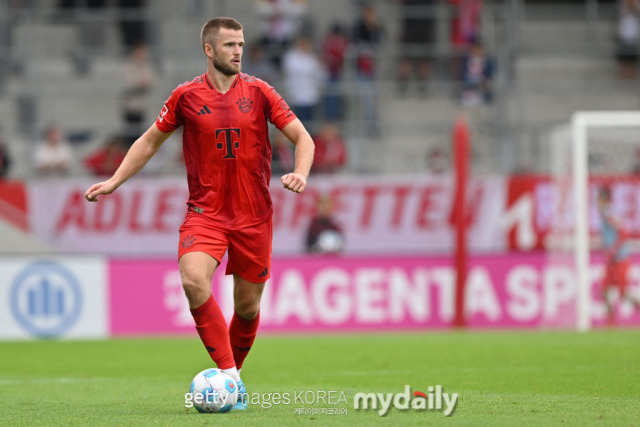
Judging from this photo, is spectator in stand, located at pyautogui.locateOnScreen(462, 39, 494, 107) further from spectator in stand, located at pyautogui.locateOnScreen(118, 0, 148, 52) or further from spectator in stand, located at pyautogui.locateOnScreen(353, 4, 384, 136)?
spectator in stand, located at pyautogui.locateOnScreen(118, 0, 148, 52)

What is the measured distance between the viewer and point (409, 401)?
274 inches

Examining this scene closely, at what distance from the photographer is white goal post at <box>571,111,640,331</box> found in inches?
616

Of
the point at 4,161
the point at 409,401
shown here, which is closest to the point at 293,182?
the point at 409,401

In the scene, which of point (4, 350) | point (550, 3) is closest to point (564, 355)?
point (4, 350)

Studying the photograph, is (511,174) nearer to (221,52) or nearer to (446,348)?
(446,348)

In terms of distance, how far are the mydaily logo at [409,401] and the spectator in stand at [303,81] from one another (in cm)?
1263

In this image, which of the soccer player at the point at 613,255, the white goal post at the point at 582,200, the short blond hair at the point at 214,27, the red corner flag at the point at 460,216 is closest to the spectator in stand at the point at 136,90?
the red corner flag at the point at 460,216

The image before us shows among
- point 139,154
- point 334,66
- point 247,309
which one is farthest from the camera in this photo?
point 334,66

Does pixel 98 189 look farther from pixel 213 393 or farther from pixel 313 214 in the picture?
pixel 313 214

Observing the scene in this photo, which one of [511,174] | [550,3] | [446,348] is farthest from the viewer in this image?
[550,3]

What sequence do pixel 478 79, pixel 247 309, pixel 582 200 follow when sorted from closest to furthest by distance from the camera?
1. pixel 247 309
2. pixel 582 200
3. pixel 478 79

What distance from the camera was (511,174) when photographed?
19.1 metres

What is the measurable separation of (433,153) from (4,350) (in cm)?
890

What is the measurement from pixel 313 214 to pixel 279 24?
163 inches
